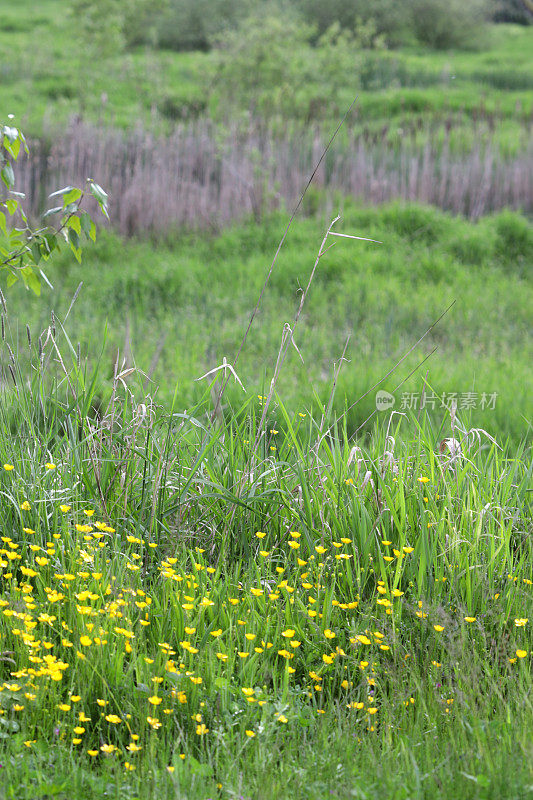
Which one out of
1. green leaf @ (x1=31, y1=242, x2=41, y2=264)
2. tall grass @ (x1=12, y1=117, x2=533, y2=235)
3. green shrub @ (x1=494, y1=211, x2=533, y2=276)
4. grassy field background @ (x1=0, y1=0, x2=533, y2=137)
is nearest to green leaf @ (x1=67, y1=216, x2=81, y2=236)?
green leaf @ (x1=31, y1=242, x2=41, y2=264)

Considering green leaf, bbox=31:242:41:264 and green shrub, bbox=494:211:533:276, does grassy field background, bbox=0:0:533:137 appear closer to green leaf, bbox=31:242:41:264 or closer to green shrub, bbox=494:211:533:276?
green shrub, bbox=494:211:533:276

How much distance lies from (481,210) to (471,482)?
7572 mm

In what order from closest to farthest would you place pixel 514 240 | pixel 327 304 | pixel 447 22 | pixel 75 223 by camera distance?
pixel 75 223 → pixel 327 304 → pixel 514 240 → pixel 447 22

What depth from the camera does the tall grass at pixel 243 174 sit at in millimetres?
9391

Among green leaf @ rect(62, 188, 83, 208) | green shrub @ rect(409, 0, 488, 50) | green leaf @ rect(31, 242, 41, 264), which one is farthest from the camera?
green shrub @ rect(409, 0, 488, 50)

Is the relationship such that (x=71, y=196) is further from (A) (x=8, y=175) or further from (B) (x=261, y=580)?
(B) (x=261, y=580)

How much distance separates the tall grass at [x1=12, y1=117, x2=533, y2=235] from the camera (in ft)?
30.8

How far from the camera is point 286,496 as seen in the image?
3.22 metres

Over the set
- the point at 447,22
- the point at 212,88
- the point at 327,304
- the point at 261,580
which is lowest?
the point at 327,304

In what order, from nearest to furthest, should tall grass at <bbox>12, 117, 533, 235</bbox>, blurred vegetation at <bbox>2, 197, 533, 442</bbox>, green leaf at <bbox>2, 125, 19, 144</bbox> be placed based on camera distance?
1. green leaf at <bbox>2, 125, 19, 144</bbox>
2. blurred vegetation at <bbox>2, 197, 533, 442</bbox>
3. tall grass at <bbox>12, 117, 533, 235</bbox>

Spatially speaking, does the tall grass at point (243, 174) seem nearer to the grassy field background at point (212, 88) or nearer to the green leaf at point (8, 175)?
the grassy field background at point (212, 88)

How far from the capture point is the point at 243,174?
960 centimetres

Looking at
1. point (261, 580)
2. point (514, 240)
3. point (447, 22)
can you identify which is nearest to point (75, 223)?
point (261, 580)

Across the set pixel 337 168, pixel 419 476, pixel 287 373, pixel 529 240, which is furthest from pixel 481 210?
pixel 419 476
